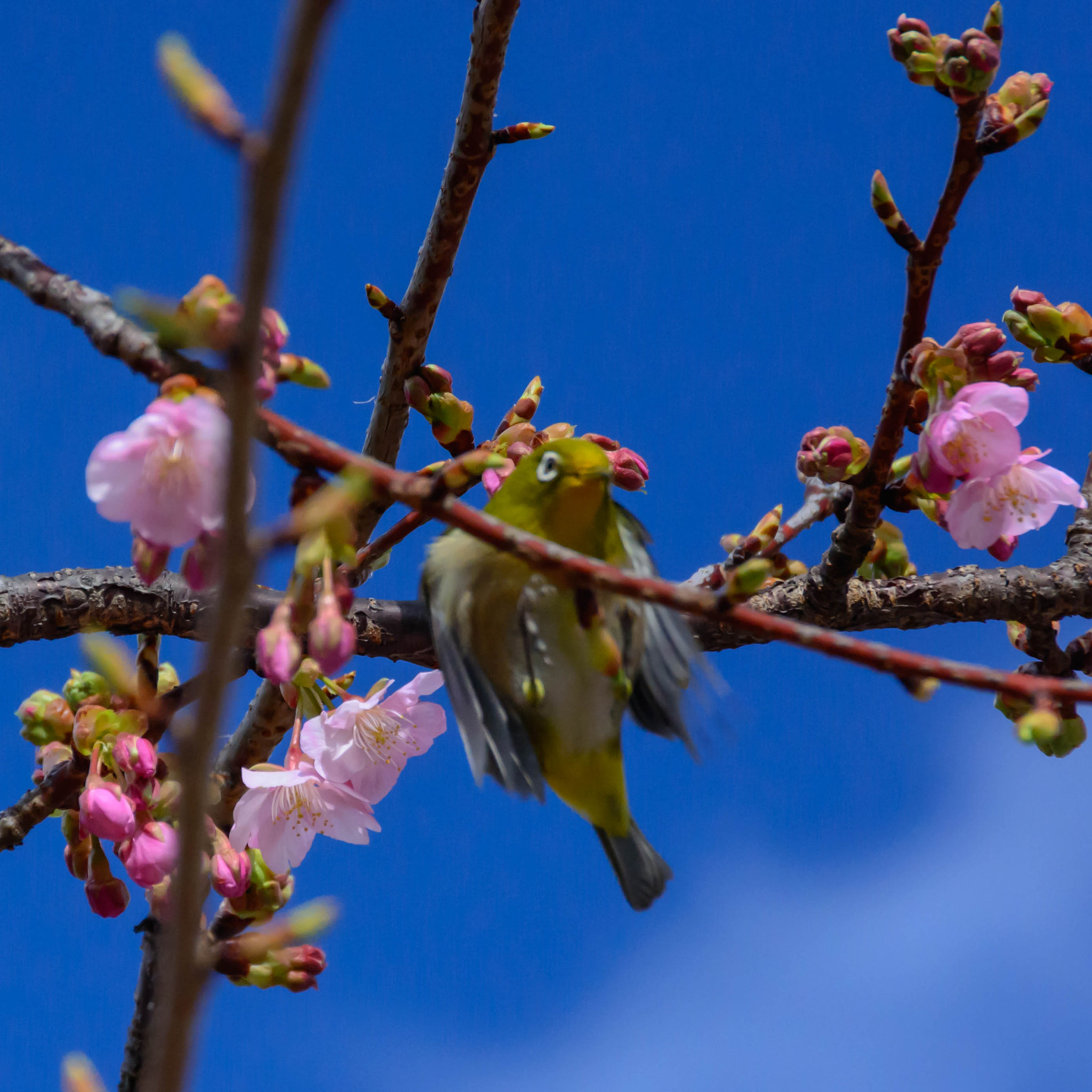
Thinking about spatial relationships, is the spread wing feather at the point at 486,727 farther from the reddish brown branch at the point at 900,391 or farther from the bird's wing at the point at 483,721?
the reddish brown branch at the point at 900,391

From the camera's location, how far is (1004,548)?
100.0 inches

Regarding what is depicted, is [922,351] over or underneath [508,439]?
underneath

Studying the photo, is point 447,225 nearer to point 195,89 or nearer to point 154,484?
point 154,484

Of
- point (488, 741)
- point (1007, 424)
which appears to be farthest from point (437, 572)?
point (1007, 424)

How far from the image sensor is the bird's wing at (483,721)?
1729 millimetres

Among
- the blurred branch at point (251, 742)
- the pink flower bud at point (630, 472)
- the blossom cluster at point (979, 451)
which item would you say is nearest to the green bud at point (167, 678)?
the blurred branch at point (251, 742)

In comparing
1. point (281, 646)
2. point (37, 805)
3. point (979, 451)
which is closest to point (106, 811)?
point (37, 805)

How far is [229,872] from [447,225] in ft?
5.78

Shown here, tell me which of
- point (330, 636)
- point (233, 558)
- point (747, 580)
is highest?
point (330, 636)

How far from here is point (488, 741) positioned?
173 centimetres

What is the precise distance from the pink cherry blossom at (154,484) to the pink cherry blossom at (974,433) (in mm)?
1577

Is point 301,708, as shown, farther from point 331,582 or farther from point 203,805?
point 203,805

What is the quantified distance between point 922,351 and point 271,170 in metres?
2.00

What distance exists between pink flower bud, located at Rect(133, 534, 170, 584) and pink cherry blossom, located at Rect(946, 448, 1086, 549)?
178 cm
